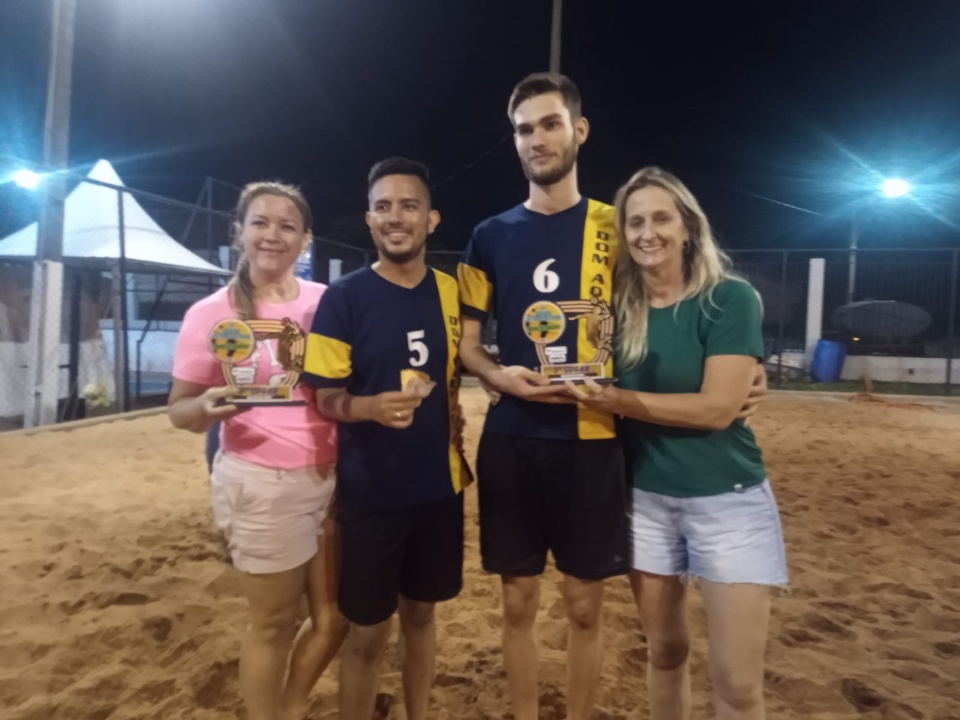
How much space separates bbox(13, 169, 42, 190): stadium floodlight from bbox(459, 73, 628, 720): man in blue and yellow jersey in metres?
8.22

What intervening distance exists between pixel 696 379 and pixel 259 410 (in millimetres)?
1495

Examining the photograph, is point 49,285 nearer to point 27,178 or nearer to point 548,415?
point 27,178

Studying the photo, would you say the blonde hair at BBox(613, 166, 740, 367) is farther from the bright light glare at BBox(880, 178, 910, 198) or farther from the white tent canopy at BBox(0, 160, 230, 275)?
the bright light glare at BBox(880, 178, 910, 198)

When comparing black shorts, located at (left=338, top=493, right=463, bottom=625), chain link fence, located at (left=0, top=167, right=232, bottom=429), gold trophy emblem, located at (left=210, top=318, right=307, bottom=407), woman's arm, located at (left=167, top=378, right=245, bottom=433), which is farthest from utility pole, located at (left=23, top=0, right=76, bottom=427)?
black shorts, located at (left=338, top=493, right=463, bottom=625)

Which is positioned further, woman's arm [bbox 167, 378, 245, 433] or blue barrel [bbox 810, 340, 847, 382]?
blue barrel [bbox 810, 340, 847, 382]

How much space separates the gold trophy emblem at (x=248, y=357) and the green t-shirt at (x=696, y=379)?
Result: 1.16 meters

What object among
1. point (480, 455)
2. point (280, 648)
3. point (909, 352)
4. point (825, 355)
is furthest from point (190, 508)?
point (909, 352)

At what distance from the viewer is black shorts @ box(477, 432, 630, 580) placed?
7.61ft

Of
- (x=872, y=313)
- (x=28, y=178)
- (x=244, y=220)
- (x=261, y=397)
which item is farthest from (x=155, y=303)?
(x=872, y=313)

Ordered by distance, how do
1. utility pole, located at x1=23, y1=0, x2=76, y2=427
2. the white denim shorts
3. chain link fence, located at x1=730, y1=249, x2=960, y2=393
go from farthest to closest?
chain link fence, located at x1=730, y1=249, x2=960, y2=393 < utility pole, located at x1=23, y1=0, x2=76, y2=427 < the white denim shorts

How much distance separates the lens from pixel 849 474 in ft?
21.3

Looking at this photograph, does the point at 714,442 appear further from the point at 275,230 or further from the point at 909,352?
the point at 909,352

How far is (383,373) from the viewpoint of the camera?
2301 millimetres

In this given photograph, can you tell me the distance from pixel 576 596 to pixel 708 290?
119cm
